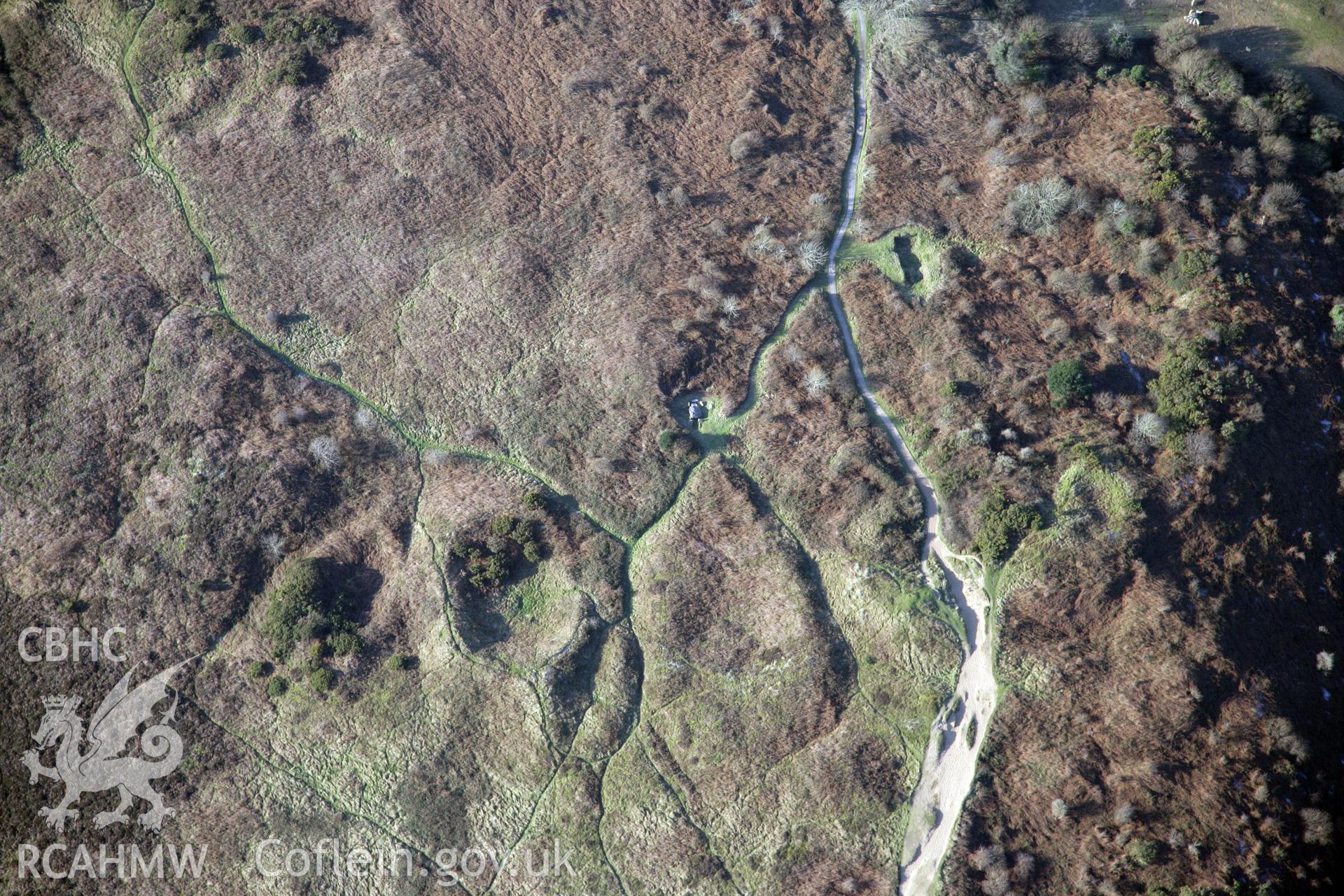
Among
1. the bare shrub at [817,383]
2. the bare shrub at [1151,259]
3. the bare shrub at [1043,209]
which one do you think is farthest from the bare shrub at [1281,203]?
→ the bare shrub at [817,383]

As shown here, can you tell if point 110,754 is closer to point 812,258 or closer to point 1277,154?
point 812,258

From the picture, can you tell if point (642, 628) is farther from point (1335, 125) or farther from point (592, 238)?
point (1335, 125)

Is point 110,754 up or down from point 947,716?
up

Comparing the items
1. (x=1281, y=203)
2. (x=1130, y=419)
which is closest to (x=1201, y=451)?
(x=1130, y=419)

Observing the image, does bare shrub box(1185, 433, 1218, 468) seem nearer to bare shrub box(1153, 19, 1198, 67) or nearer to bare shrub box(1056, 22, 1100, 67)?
bare shrub box(1056, 22, 1100, 67)

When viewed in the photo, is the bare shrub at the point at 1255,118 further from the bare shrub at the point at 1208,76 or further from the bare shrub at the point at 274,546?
the bare shrub at the point at 274,546

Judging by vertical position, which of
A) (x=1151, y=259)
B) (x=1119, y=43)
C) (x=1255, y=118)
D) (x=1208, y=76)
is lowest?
(x=1151, y=259)
